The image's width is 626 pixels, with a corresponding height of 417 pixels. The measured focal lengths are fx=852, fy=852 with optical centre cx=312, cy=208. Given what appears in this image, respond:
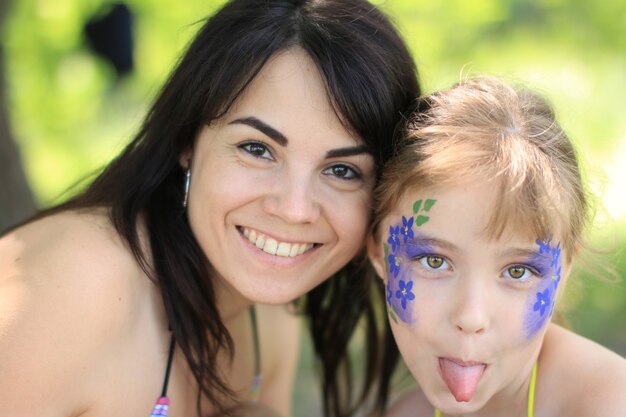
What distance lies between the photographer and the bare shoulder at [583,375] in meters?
2.47

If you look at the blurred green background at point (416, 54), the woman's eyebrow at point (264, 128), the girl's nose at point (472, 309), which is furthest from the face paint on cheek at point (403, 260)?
the blurred green background at point (416, 54)

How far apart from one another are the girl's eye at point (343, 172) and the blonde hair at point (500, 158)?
0.10 metres

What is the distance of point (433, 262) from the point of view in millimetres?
2457

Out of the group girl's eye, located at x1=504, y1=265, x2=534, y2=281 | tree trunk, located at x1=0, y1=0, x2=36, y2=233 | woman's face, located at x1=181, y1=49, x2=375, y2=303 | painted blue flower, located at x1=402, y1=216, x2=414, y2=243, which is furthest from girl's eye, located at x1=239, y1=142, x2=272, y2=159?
tree trunk, located at x1=0, y1=0, x2=36, y2=233

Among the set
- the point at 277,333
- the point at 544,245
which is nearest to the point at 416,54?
the point at 277,333

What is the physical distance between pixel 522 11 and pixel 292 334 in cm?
410

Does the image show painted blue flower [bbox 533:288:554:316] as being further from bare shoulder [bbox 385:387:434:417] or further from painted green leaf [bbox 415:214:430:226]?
bare shoulder [bbox 385:387:434:417]

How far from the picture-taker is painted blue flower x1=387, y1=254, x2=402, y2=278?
2564 mm

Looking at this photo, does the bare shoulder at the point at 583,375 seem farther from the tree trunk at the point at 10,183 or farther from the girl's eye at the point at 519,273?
the tree trunk at the point at 10,183

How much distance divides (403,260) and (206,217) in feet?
2.23

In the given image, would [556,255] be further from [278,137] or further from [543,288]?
[278,137]

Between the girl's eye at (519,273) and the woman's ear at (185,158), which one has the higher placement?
the girl's eye at (519,273)

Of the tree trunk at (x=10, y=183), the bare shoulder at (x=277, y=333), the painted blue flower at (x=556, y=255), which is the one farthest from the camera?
the tree trunk at (x=10, y=183)

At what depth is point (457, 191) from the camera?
2375 millimetres
